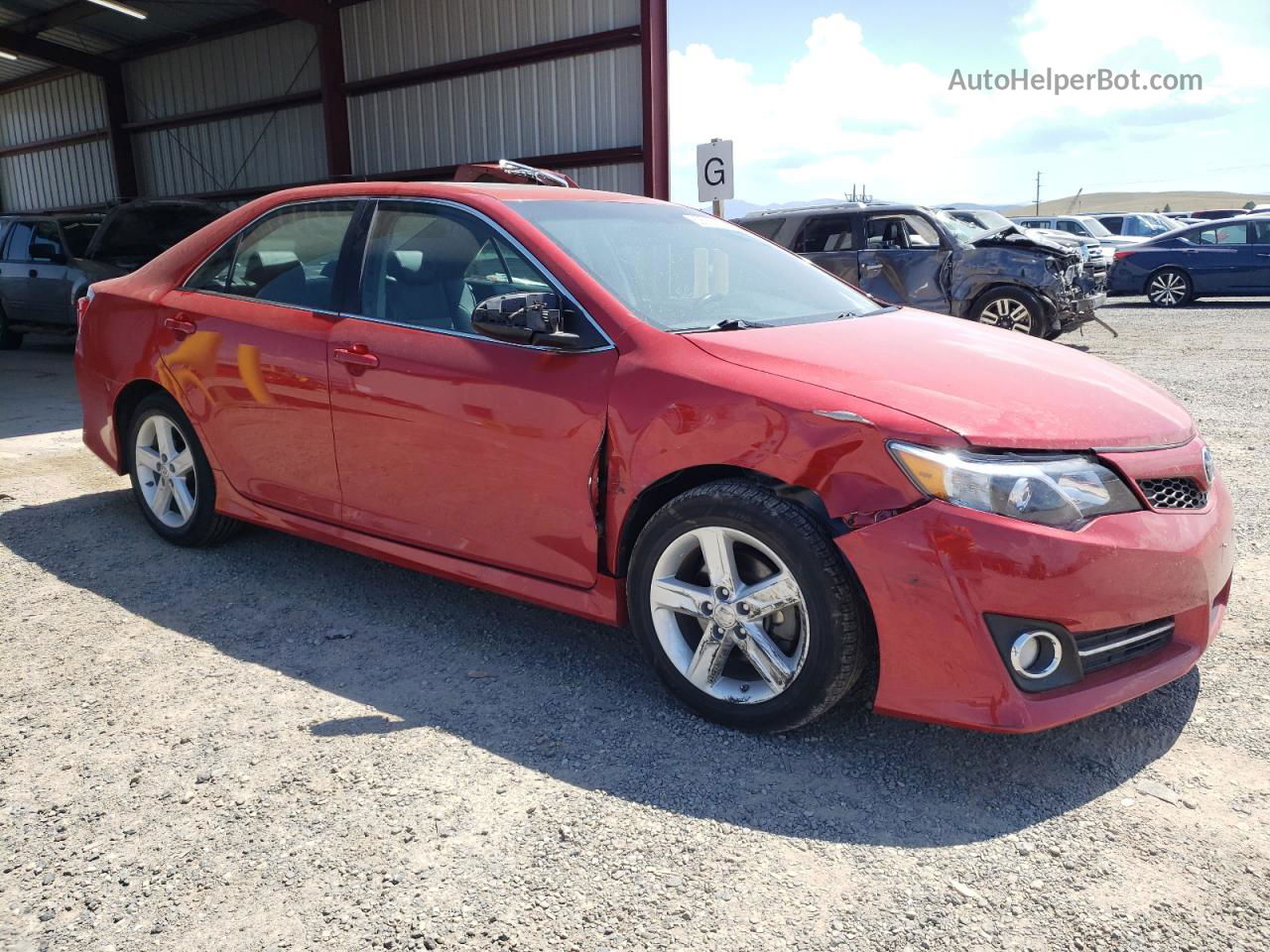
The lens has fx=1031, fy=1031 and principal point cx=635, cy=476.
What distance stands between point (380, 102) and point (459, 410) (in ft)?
44.2

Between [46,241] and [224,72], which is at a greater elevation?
[224,72]

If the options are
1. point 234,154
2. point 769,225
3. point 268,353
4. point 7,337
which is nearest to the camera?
point 268,353

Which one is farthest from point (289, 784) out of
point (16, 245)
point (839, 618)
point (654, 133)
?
point (16, 245)

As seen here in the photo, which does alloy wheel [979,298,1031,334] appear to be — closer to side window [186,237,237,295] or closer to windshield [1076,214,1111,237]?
side window [186,237,237,295]

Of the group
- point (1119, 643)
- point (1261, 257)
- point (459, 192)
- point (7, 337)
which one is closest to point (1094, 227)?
point (1261, 257)

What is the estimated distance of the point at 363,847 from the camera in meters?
2.45

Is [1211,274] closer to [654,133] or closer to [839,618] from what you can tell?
[654,133]

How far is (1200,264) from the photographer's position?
17391 mm

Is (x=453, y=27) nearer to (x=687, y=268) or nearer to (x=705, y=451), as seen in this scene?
(x=687, y=268)

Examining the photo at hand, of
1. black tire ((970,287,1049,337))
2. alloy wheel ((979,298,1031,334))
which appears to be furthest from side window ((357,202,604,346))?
alloy wheel ((979,298,1031,334))

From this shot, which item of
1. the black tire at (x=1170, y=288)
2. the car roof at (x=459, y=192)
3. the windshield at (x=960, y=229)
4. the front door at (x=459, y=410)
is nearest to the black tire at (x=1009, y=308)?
the windshield at (x=960, y=229)

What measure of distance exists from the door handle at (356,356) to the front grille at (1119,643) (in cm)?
240

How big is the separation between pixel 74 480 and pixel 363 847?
14.6 ft

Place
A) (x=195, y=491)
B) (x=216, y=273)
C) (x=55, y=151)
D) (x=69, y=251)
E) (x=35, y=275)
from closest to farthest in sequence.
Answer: (x=216, y=273)
(x=195, y=491)
(x=69, y=251)
(x=35, y=275)
(x=55, y=151)
